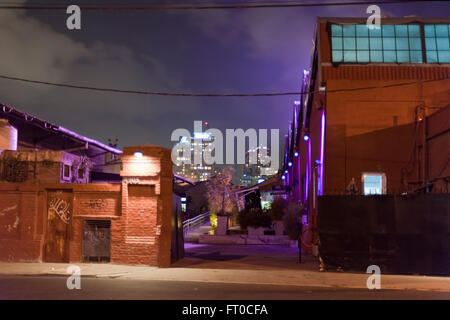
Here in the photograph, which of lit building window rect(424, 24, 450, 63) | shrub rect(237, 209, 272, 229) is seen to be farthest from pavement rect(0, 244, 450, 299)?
lit building window rect(424, 24, 450, 63)

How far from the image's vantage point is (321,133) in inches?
808

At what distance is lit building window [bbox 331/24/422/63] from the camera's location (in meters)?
20.6

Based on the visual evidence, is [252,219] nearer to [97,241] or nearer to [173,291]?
[97,241]

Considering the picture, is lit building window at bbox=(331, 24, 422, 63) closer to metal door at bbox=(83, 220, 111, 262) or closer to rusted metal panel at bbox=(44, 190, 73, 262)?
metal door at bbox=(83, 220, 111, 262)

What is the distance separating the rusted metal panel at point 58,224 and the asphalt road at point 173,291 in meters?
3.89

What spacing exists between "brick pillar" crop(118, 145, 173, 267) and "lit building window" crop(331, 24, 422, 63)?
997 centimetres

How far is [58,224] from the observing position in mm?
16484

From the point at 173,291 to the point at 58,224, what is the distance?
302 inches

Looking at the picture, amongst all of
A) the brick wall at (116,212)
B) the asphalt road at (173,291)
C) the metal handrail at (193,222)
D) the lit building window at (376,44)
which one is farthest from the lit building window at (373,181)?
the metal handrail at (193,222)

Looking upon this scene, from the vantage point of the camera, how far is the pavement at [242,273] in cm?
1248

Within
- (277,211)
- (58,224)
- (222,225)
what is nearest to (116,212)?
(58,224)

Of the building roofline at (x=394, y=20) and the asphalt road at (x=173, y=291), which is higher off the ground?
the building roofline at (x=394, y=20)

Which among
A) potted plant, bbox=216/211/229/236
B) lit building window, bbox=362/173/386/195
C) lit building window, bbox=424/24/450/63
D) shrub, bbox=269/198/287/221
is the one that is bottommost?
potted plant, bbox=216/211/229/236

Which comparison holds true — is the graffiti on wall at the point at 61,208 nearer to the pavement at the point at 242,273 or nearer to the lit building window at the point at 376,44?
the pavement at the point at 242,273
